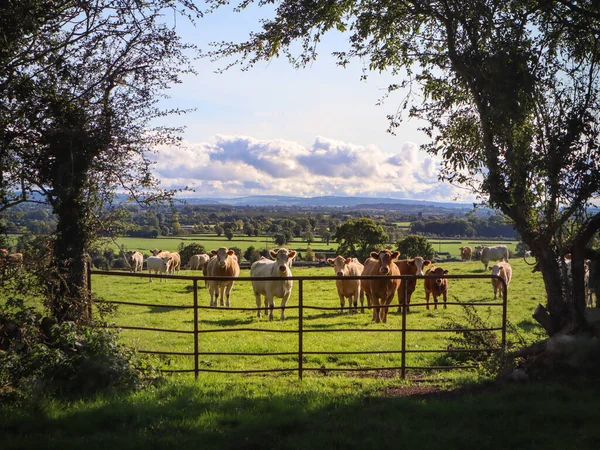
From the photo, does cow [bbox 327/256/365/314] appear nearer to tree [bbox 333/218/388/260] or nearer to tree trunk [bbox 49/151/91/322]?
tree trunk [bbox 49/151/91/322]

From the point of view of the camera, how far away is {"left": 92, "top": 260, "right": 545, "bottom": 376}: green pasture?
1017 cm

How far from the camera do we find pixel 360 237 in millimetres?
41250

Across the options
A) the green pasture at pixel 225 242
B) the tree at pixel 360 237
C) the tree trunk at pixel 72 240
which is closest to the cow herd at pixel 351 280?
the tree trunk at pixel 72 240

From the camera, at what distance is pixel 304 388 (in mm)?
7668

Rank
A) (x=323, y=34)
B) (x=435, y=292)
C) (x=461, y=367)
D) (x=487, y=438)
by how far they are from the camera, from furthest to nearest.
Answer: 1. (x=435, y=292)
2. (x=323, y=34)
3. (x=461, y=367)
4. (x=487, y=438)

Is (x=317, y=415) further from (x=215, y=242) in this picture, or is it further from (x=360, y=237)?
(x=215, y=242)

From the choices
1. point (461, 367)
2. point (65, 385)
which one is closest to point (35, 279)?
point (65, 385)

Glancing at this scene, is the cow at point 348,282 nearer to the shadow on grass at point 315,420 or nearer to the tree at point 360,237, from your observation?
the shadow on grass at point 315,420

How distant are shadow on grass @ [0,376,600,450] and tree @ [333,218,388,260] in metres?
33.9

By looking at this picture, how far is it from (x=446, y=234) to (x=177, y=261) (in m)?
65.8

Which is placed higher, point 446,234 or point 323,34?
point 323,34

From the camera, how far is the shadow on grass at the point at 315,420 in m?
5.42

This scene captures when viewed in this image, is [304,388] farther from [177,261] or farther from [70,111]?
[177,261]

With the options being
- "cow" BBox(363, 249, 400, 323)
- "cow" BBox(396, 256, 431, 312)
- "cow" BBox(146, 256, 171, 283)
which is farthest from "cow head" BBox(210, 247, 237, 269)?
"cow" BBox(146, 256, 171, 283)
